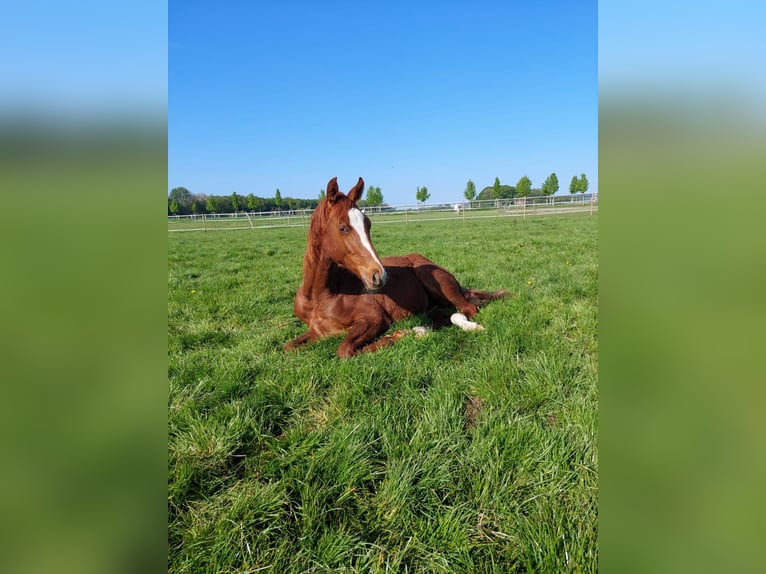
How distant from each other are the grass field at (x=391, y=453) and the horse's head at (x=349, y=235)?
2.75 ft

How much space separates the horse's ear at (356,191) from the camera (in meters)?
3.96

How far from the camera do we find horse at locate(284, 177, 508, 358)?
3.77m

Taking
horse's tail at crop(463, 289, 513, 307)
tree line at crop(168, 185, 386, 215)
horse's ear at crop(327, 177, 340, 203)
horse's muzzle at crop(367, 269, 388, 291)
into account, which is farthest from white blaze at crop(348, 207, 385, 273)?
tree line at crop(168, 185, 386, 215)

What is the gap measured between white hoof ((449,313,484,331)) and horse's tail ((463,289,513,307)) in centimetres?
71

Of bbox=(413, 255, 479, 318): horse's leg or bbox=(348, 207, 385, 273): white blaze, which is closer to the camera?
bbox=(348, 207, 385, 273): white blaze

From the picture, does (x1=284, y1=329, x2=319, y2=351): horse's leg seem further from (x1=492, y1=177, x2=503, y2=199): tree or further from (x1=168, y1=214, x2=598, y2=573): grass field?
(x1=492, y1=177, x2=503, y2=199): tree

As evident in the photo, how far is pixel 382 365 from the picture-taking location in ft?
11.1

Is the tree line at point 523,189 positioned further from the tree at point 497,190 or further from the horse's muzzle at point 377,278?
the horse's muzzle at point 377,278

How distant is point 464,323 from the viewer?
4574mm

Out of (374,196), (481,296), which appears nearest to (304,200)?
(374,196)
